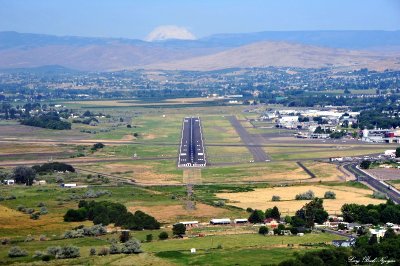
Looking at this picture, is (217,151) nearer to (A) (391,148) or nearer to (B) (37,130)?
(A) (391,148)

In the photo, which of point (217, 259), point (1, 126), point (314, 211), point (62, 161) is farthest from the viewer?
point (1, 126)

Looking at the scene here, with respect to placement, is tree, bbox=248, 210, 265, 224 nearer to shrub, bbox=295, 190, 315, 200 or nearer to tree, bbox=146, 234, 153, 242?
tree, bbox=146, 234, 153, 242

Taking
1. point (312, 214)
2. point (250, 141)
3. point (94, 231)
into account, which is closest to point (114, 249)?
point (94, 231)

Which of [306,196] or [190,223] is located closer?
[190,223]

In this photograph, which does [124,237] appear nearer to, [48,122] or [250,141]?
[250,141]

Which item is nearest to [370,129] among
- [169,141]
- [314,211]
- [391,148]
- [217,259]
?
[391,148]

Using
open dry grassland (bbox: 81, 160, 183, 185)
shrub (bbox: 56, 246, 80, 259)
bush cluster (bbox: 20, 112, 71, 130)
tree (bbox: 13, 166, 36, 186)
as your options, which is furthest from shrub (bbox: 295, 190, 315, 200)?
bush cluster (bbox: 20, 112, 71, 130)

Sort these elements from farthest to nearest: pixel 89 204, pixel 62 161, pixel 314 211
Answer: pixel 62 161 → pixel 89 204 → pixel 314 211

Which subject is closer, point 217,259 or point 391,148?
point 217,259
